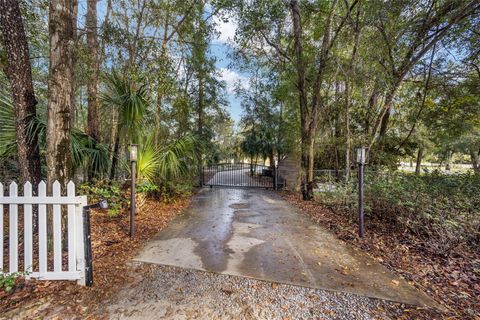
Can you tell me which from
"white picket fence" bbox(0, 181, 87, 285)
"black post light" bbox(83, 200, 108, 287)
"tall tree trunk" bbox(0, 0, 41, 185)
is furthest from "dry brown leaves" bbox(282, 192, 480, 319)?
"tall tree trunk" bbox(0, 0, 41, 185)

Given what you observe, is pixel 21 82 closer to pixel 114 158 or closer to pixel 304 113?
pixel 114 158

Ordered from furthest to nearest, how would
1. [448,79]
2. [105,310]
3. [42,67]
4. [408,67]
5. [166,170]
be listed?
[448,79], [42,67], [408,67], [166,170], [105,310]

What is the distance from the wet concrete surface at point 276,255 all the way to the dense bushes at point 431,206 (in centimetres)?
112

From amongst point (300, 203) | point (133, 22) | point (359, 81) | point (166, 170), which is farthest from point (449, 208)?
point (133, 22)

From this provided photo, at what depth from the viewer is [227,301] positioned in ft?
6.00

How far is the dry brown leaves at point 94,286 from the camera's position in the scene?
1665mm

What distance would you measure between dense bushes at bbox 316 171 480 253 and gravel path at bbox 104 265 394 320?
190 cm

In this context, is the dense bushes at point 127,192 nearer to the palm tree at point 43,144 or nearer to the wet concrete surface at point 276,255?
the palm tree at point 43,144

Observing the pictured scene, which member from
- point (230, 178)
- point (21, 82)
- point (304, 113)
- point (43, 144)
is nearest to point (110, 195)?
point (43, 144)

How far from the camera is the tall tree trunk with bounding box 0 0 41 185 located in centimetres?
225

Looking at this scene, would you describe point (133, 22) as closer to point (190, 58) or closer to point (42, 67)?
point (190, 58)

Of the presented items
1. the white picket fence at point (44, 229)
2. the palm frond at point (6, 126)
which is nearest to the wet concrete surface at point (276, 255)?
the white picket fence at point (44, 229)

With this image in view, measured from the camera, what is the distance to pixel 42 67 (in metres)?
5.61

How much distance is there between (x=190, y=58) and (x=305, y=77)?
11.2ft
